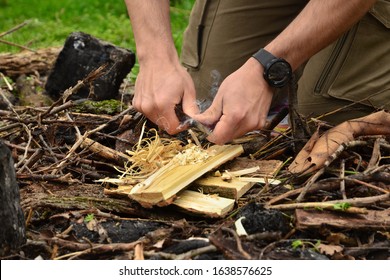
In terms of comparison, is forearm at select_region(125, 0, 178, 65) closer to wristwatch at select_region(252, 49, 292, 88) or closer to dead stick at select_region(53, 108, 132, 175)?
dead stick at select_region(53, 108, 132, 175)

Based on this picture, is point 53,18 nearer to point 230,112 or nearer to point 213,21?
point 213,21

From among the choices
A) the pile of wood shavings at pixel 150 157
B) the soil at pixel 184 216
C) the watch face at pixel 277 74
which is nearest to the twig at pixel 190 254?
the soil at pixel 184 216

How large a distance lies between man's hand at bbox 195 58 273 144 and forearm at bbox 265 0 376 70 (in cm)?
16

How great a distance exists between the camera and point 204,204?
271 cm

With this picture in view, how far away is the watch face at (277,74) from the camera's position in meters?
3.02

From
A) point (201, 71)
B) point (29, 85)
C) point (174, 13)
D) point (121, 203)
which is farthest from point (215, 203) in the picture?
point (174, 13)

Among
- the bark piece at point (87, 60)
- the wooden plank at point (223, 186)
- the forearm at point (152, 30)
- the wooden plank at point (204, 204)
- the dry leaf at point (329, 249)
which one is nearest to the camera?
the dry leaf at point (329, 249)

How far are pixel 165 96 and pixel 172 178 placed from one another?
1.46 feet

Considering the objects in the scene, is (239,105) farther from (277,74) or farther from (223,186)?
(223,186)

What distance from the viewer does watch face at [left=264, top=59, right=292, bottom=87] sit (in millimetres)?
3016

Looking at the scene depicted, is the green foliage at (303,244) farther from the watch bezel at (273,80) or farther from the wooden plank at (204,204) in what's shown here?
the watch bezel at (273,80)

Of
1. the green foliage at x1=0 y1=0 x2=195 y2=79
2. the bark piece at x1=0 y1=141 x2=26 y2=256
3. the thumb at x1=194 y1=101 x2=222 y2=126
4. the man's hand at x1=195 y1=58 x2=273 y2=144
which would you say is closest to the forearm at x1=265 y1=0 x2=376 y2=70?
the man's hand at x1=195 y1=58 x2=273 y2=144

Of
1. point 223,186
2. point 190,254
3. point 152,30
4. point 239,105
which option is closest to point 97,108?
point 152,30

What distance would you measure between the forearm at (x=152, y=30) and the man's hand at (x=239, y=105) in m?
0.43
